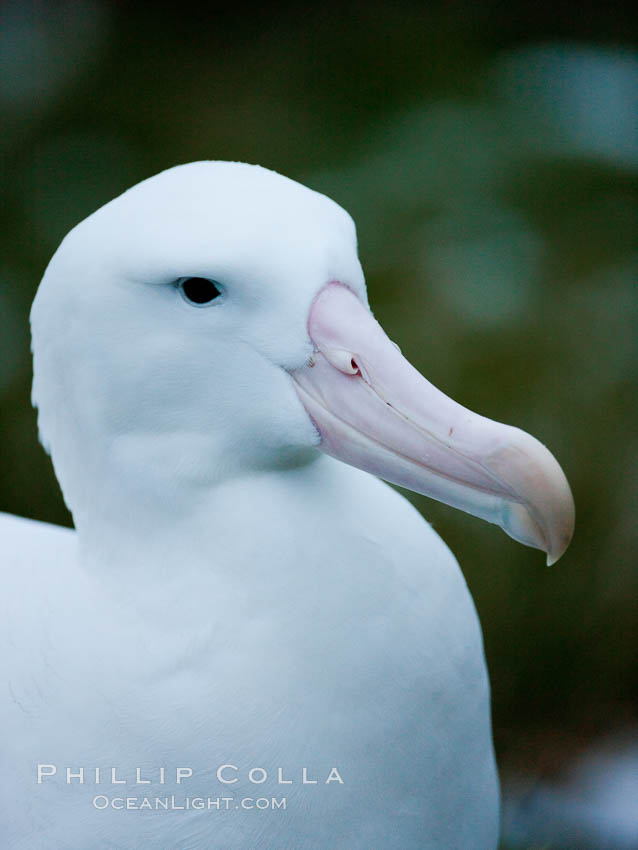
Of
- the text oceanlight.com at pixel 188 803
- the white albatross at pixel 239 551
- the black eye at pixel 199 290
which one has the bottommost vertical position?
the text oceanlight.com at pixel 188 803

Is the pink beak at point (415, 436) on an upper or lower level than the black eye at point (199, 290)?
lower

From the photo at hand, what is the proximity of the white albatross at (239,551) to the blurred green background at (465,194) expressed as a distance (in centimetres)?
127

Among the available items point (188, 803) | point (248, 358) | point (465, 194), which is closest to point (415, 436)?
point (248, 358)

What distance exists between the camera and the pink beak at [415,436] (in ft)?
3.40

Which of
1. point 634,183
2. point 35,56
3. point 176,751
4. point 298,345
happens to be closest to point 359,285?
point 298,345

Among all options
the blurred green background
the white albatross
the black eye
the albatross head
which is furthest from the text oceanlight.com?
the blurred green background

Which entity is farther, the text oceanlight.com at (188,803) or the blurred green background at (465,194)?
the blurred green background at (465,194)

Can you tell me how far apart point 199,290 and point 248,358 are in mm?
86

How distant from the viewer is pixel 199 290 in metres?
1.12

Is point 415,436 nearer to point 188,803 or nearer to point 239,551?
point 239,551

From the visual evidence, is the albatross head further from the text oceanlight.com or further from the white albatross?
the text oceanlight.com

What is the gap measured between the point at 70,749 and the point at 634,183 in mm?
2912

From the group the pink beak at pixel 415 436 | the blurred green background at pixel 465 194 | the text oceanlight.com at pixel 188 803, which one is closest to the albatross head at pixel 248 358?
the pink beak at pixel 415 436

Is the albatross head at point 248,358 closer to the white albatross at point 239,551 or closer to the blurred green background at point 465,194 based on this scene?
the white albatross at point 239,551
